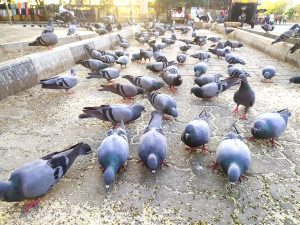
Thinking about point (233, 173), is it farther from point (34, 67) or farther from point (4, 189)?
point (34, 67)

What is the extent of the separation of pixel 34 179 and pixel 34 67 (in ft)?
11.9

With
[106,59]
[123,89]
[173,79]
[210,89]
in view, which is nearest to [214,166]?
[210,89]

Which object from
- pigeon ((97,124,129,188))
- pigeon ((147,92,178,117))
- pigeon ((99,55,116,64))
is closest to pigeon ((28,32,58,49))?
pigeon ((99,55,116,64))

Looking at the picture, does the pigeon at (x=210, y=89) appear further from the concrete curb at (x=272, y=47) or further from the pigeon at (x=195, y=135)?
the concrete curb at (x=272, y=47)

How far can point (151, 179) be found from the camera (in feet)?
8.79

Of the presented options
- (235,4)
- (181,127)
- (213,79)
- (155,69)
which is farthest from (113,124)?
(235,4)

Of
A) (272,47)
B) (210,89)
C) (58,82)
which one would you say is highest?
(58,82)

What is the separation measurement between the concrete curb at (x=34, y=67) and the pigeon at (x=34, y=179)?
2.63 meters

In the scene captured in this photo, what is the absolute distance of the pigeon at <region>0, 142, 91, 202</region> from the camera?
212 centimetres

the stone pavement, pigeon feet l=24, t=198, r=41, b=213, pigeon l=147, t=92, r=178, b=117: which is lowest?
the stone pavement

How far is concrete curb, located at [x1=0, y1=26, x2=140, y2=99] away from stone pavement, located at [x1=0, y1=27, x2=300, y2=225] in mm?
347

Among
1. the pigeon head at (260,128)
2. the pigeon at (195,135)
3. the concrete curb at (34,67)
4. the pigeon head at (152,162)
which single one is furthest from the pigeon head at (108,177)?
the concrete curb at (34,67)

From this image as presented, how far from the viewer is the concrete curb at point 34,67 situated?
4564 mm

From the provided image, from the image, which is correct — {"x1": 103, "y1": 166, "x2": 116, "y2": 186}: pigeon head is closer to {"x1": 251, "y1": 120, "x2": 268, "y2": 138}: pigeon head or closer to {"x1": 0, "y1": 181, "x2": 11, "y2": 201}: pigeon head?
{"x1": 0, "y1": 181, "x2": 11, "y2": 201}: pigeon head
